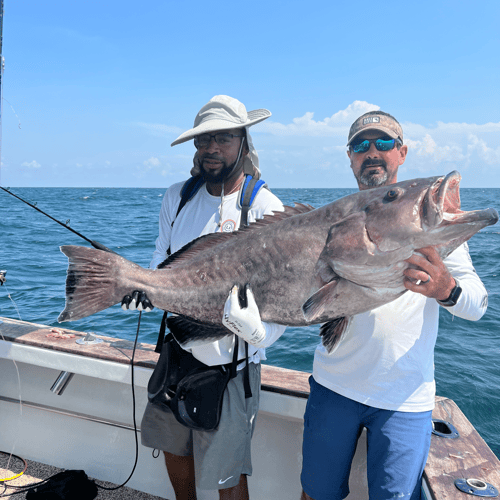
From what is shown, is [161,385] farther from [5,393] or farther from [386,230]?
[5,393]

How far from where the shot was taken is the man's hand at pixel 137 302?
2289 mm

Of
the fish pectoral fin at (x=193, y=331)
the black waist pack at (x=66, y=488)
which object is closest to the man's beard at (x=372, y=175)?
the fish pectoral fin at (x=193, y=331)

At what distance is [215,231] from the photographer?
8.77 ft

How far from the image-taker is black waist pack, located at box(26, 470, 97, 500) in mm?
3254

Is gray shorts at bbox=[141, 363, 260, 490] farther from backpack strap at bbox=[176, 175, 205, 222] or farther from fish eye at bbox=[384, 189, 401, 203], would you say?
fish eye at bbox=[384, 189, 401, 203]

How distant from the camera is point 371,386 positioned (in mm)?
2271

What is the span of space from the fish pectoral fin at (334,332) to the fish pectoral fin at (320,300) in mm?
183

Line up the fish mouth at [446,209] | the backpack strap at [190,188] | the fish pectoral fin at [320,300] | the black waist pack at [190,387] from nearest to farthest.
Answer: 1. the fish mouth at [446,209]
2. the fish pectoral fin at [320,300]
3. the black waist pack at [190,387]
4. the backpack strap at [190,188]

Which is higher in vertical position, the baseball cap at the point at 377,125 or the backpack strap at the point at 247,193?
the baseball cap at the point at 377,125

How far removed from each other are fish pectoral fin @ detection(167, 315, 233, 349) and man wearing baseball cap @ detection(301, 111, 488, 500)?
580mm

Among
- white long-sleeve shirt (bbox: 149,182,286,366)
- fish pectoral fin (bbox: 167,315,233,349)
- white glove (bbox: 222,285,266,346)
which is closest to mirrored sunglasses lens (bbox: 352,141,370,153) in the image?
white long-sleeve shirt (bbox: 149,182,286,366)

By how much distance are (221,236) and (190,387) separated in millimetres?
902

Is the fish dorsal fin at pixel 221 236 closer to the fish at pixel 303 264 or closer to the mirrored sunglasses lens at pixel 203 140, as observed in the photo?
the fish at pixel 303 264

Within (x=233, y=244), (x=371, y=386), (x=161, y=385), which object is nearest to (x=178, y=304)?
(x=233, y=244)
